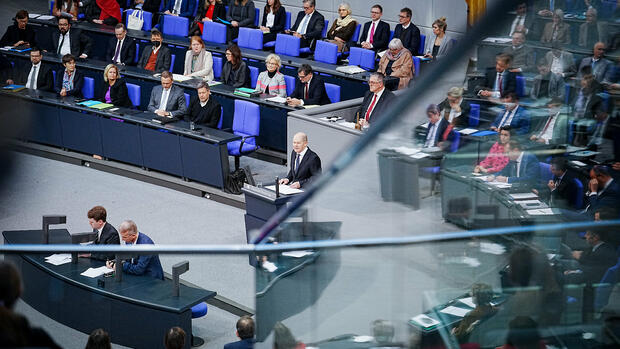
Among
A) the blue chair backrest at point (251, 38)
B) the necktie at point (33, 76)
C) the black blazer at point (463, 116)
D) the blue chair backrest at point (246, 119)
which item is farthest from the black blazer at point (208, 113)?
the black blazer at point (463, 116)

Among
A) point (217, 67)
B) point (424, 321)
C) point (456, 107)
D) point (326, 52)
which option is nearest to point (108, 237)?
point (456, 107)

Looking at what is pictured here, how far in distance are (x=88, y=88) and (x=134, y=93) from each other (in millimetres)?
818

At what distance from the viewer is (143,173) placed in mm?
9922

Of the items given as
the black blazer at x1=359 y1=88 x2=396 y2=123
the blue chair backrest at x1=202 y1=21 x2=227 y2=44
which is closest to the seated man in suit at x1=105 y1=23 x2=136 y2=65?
the blue chair backrest at x1=202 y1=21 x2=227 y2=44

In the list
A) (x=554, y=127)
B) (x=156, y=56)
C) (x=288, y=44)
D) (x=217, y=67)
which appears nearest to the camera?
(x=554, y=127)

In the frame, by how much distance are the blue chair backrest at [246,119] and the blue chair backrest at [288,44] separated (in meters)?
2.55

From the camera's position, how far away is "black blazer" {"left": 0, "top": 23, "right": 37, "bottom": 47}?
13141mm

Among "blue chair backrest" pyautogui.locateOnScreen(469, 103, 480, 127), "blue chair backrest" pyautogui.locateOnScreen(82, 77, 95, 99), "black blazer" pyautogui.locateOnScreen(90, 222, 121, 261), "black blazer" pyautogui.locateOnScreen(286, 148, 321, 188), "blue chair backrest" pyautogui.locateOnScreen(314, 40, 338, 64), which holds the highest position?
"blue chair backrest" pyautogui.locateOnScreen(469, 103, 480, 127)

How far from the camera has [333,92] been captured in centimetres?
1022

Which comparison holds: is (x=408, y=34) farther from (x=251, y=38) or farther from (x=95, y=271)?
(x=95, y=271)

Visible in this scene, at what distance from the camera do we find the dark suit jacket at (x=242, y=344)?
11.9 feet

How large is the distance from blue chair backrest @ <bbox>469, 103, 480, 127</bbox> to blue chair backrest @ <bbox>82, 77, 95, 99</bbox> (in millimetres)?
7431

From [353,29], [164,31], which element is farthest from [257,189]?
[164,31]

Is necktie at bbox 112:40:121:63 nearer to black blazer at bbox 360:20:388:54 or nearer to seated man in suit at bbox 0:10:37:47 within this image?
seated man in suit at bbox 0:10:37:47
